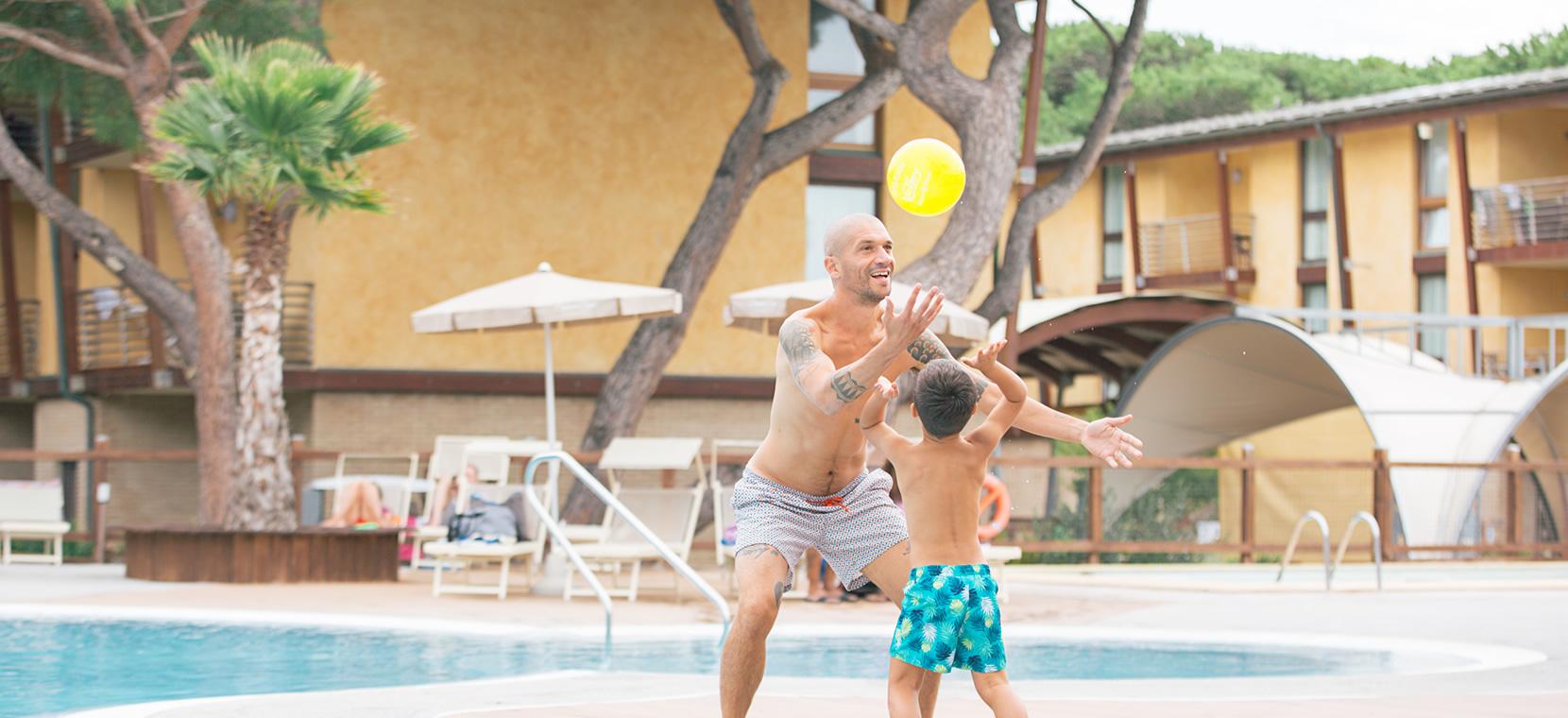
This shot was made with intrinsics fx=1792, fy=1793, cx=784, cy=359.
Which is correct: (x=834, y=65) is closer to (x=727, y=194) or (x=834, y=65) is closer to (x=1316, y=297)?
(x=727, y=194)

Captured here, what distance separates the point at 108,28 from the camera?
1673cm

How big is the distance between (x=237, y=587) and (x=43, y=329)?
46.3 feet

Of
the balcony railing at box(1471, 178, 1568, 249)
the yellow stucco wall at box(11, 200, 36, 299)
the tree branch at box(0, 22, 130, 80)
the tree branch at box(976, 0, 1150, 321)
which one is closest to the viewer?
the tree branch at box(0, 22, 130, 80)

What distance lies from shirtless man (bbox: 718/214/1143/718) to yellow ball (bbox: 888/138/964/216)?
3.73 ft

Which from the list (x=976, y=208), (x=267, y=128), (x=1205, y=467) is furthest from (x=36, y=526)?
(x=1205, y=467)

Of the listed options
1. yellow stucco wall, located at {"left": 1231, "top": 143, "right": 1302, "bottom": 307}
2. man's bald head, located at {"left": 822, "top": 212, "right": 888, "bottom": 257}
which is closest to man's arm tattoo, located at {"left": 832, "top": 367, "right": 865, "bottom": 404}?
man's bald head, located at {"left": 822, "top": 212, "right": 888, "bottom": 257}

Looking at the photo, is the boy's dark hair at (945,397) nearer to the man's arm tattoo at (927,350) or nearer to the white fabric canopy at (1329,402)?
the man's arm tattoo at (927,350)

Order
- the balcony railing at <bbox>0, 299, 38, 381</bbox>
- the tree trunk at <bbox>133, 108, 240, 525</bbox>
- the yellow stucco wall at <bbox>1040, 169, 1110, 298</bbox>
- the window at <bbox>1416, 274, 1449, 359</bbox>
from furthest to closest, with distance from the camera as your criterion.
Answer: the yellow stucco wall at <bbox>1040, 169, 1110, 298</bbox> < the window at <bbox>1416, 274, 1449, 359</bbox> < the balcony railing at <bbox>0, 299, 38, 381</bbox> < the tree trunk at <bbox>133, 108, 240, 525</bbox>

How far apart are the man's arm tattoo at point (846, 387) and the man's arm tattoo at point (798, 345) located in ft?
0.83

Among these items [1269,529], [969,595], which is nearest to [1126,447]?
[969,595]

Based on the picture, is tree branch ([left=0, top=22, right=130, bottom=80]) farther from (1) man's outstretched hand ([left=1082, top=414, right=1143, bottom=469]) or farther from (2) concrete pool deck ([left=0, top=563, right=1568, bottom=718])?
(1) man's outstretched hand ([left=1082, top=414, right=1143, bottom=469])

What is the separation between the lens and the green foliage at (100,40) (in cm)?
1788

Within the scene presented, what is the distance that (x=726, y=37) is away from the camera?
23500 millimetres

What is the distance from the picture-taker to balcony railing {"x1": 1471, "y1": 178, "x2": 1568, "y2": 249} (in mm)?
30969
